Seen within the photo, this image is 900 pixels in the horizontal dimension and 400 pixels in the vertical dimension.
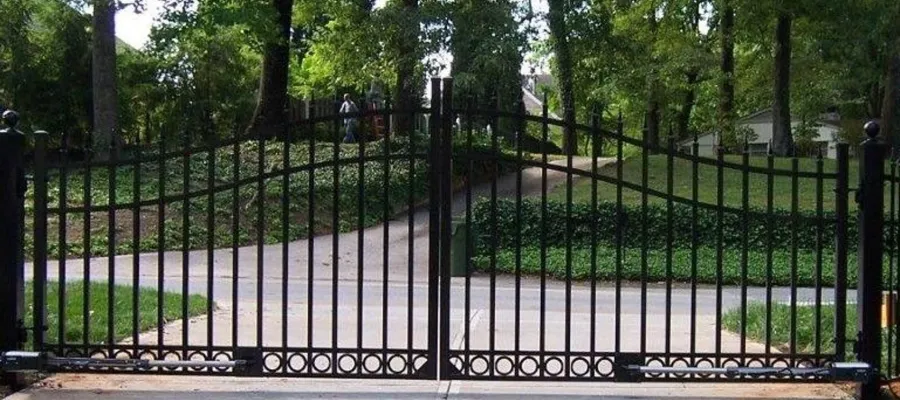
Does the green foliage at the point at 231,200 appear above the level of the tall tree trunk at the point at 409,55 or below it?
below

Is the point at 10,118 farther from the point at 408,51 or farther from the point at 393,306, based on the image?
the point at 408,51

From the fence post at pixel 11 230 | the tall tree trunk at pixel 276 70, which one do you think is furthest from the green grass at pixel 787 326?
the tall tree trunk at pixel 276 70

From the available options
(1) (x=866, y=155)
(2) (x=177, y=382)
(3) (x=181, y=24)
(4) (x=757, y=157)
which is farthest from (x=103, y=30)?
(1) (x=866, y=155)

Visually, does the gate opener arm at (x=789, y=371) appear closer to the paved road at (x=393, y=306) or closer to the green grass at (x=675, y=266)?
the paved road at (x=393, y=306)

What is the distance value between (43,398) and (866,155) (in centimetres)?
534

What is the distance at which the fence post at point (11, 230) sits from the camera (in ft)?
23.1

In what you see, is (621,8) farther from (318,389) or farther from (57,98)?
(318,389)

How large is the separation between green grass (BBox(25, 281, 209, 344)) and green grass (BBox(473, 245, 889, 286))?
5.25 m

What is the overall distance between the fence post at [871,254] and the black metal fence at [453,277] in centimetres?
1

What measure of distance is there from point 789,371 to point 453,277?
9.44 metres

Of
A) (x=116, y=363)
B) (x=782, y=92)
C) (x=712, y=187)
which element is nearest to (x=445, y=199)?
(x=116, y=363)

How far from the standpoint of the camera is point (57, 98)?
84.5ft

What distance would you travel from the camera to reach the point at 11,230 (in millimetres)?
7078

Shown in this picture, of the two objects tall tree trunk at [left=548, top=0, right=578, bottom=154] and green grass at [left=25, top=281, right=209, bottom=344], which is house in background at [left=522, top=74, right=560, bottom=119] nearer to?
tall tree trunk at [left=548, top=0, right=578, bottom=154]
